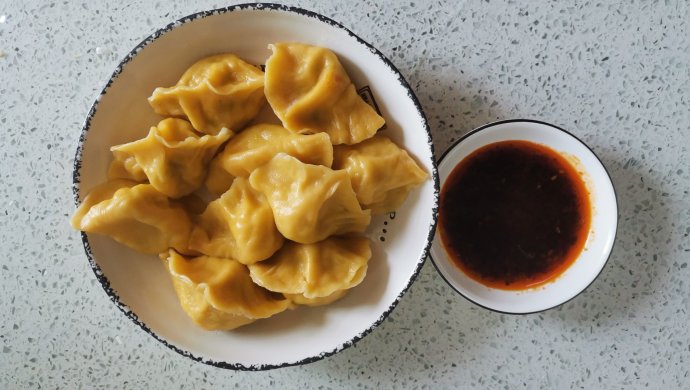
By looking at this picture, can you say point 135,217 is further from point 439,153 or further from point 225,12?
point 439,153

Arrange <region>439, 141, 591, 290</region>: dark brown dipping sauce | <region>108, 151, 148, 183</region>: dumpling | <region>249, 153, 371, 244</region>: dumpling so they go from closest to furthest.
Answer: <region>249, 153, 371, 244</region>: dumpling < <region>108, 151, 148, 183</region>: dumpling < <region>439, 141, 591, 290</region>: dark brown dipping sauce

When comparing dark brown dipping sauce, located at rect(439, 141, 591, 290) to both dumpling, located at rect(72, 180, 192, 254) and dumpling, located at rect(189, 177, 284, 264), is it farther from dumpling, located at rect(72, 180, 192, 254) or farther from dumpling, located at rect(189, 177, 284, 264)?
dumpling, located at rect(72, 180, 192, 254)

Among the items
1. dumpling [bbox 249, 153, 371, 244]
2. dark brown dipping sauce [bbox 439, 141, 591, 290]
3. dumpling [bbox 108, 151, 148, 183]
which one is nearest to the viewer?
dumpling [bbox 249, 153, 371, 244]

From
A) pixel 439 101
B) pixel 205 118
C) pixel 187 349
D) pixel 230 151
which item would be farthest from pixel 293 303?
pixel 439 101

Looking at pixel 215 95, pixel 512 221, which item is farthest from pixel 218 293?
pixel 512 221

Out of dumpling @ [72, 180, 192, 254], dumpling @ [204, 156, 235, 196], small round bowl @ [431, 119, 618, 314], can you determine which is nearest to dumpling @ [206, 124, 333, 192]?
dumpling @ [204, 156, 235, 196]

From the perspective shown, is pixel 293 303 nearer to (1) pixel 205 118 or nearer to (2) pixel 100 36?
(1) pixel 205 118
